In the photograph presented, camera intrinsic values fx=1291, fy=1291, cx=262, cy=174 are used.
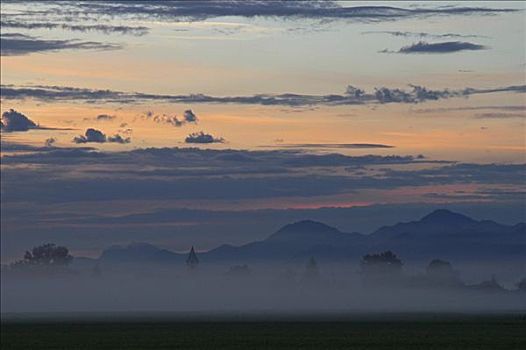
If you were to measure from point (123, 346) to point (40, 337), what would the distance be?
25556 mm

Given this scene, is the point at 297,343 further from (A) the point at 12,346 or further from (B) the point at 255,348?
(A) the point at 12,346

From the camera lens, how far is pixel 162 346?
10369 cm

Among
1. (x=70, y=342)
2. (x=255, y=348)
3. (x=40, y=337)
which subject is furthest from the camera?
(x=40, y=337)

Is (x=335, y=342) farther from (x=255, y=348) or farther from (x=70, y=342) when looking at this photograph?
(x=70, y=342)

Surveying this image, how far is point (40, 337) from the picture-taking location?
416ft

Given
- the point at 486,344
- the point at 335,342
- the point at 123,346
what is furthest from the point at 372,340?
the point at 123,346

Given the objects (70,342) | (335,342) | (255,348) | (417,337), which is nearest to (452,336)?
(417,337)

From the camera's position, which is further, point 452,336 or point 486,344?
point 452,336

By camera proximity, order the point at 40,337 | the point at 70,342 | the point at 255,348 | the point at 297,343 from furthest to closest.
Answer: the point at 40,337
the point at 70,342
the point at 297,343
the point at 255,348

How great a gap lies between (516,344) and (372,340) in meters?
15.6

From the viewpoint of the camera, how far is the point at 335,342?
10675cm

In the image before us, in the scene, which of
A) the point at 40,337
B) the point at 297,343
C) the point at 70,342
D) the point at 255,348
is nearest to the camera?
the point at 255,348

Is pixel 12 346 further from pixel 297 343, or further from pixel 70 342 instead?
pixel 297 343

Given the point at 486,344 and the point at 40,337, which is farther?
the point at 40,337
